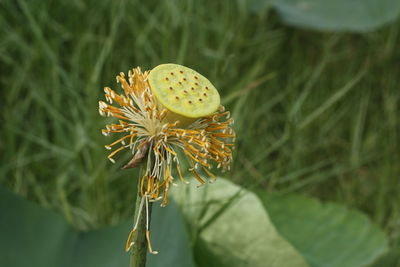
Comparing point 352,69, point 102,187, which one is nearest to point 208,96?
point 102,187

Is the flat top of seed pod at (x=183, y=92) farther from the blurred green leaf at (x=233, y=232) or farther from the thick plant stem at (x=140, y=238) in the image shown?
the blurred green leaf at (x=233, y=232)

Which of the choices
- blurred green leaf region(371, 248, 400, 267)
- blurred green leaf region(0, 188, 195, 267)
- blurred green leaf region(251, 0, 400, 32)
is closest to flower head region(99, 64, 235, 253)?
blurred green leaf region(0, 188, 195, 267)

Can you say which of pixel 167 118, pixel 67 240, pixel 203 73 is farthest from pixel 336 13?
pixel 167 118

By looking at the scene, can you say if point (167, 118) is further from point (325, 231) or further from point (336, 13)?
point (336, 13)

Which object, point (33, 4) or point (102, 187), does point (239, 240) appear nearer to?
point (102, 187)

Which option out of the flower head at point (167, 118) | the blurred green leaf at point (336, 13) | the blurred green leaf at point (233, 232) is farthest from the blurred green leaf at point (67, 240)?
the blurred green leaf at point (336, 13)
